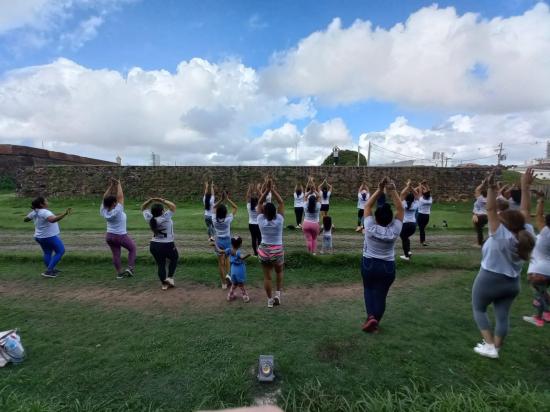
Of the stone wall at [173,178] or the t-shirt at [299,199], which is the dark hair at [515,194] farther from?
the stone wall at [173,178]

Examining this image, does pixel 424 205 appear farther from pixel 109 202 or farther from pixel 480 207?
pixel 109 202

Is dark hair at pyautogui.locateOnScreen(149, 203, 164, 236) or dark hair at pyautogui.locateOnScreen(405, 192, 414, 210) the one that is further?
dark hair at pyautogui.locateOnScreen(405, 192, 414, 210)

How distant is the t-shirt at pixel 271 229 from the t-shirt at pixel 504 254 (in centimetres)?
282

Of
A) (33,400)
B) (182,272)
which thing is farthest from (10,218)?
(33,400)

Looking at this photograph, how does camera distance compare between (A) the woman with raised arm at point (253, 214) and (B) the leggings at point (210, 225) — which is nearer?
(A) the woman with raised arm at point (253, 214)

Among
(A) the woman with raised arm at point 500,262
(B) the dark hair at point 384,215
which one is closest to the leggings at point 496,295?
(A) the woman with raised arm at point 500,262

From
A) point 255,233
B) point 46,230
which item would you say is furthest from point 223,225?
point 46,230

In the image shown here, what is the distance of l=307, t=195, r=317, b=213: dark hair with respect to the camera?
822 cm

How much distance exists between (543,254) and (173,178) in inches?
→ 847

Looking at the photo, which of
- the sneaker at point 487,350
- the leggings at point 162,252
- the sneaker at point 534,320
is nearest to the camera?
the sneaker at point 487,350

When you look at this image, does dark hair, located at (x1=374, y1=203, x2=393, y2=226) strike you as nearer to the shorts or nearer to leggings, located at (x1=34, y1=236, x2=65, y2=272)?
the shorts

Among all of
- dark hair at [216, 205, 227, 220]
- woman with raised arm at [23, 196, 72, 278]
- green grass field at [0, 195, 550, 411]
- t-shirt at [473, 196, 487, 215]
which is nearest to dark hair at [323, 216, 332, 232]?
green grass field at [0, 195, 550, 411]

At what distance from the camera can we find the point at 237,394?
11.8 feet

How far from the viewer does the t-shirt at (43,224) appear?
7426 mm
